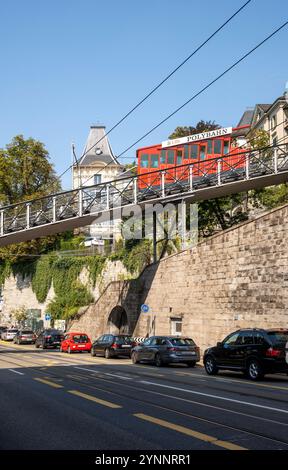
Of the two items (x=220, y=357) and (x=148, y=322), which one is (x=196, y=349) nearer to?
(x=220, y=357)

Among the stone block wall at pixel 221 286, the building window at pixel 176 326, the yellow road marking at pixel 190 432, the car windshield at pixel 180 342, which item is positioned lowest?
A: the yellow road marking at pixel 190 432

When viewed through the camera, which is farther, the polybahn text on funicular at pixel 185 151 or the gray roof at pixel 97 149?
the gray roof at pixel 97 149

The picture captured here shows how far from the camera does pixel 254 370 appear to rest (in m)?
17.7

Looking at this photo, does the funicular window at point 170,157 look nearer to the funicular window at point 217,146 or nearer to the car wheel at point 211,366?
the funicular window at point 217,146

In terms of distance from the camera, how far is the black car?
55.8 ft

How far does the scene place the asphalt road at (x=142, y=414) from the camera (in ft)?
24.9

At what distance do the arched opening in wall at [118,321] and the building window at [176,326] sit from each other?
8.08 meters

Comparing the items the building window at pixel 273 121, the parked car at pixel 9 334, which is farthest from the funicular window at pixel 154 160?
the parked car at pixel 9 334

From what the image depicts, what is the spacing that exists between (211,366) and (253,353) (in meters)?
2.33

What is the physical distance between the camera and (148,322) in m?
35.2

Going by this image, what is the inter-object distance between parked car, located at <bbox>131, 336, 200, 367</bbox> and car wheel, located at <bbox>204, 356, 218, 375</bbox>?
345 cm

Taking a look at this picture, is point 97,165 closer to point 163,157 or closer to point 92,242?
point 92,242
